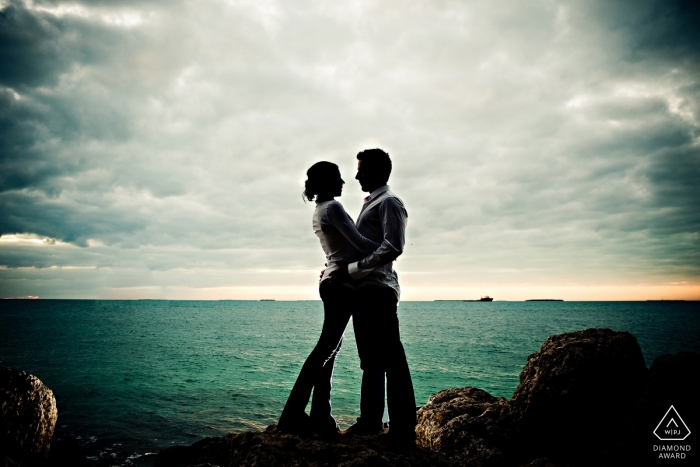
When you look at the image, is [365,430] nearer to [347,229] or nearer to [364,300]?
[364,300]

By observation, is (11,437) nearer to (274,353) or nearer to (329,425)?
(329,425)

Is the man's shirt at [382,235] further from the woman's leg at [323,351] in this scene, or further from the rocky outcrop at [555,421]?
the rocky outcrop at [555,421]

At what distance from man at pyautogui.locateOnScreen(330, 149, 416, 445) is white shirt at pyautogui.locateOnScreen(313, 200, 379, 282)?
0.15m

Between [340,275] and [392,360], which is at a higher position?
[340,275]

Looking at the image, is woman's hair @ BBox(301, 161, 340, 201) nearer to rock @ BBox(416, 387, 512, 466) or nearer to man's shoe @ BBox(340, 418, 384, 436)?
man's shoe @ BBox(340, 418, 384, 436)

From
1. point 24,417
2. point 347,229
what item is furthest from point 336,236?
point 24,417

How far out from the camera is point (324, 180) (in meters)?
4.10

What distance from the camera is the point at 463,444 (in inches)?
205

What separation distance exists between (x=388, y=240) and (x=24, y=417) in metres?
6.34

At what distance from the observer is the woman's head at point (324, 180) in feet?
13.4

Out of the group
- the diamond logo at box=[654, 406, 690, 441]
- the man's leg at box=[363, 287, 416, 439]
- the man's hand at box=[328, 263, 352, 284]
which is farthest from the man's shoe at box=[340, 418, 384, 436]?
the diamond logo at box=[654, 406, 690, 441]

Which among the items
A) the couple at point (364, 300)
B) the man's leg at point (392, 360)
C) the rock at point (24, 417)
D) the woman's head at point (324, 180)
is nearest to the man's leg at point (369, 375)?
the couple at point (364, 300)

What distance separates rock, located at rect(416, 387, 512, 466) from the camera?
5.04 meters

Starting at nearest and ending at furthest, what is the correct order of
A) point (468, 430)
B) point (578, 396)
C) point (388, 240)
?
point (388, 240) < point (578, 396) < point (468, 430)
